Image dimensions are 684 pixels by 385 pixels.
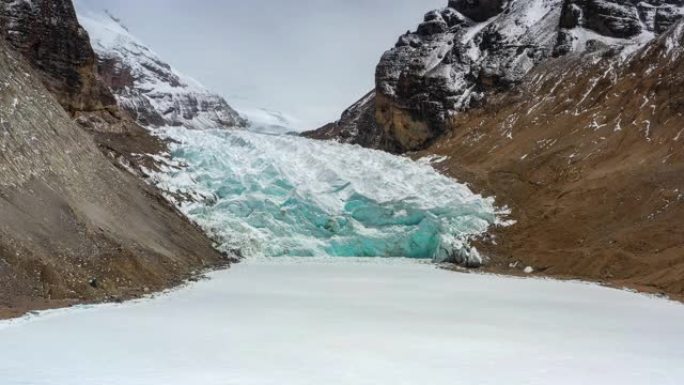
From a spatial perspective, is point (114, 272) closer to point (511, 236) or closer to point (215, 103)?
point (511, 236)

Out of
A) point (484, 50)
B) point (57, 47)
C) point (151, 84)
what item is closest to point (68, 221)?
point (57, 47)

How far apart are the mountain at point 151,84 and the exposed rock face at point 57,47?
254ft

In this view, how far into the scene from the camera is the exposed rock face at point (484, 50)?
1843 inches

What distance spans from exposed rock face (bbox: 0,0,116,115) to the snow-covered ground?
2056 cm

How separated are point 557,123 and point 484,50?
17438 mm

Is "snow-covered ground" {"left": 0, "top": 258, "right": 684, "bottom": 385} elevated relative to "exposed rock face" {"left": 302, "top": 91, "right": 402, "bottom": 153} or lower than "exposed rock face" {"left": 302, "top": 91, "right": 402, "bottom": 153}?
lower

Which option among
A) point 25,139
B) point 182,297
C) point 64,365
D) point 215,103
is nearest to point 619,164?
point 182,297

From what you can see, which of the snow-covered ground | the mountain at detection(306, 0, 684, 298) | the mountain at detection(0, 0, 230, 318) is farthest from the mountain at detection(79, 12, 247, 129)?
the snow-covered ground

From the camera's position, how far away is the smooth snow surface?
27.2m

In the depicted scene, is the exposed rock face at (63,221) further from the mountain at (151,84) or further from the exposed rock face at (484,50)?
the mountain at (151,84)

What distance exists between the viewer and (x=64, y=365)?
7625mm

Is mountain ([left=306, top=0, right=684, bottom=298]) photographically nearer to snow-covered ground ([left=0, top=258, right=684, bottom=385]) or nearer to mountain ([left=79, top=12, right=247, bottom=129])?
snow-covered ground ([left=0, top=258, right=684, bottom=385])

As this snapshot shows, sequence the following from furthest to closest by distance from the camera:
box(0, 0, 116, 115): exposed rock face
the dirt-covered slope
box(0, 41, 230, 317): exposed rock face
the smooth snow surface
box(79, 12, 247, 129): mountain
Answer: box(79, 12, 247, 129): mountain
box(0, 0, 116, 115): exposed rock face
the smooth snow surface
the dirt-covered slope
box(0, 41, 230, 317): exposed rock face

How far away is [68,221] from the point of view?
15000 millimetres
